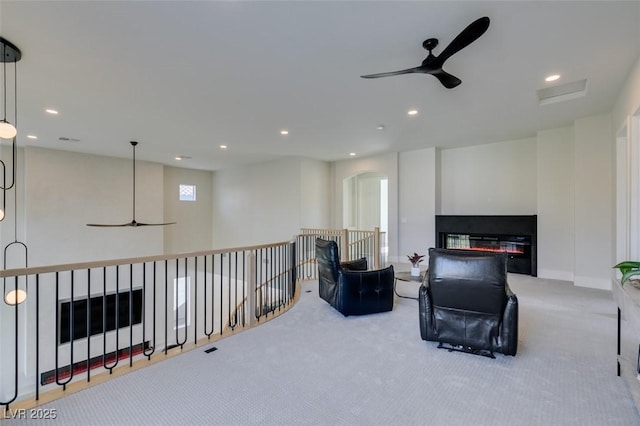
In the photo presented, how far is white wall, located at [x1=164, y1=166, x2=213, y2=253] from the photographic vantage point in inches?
384

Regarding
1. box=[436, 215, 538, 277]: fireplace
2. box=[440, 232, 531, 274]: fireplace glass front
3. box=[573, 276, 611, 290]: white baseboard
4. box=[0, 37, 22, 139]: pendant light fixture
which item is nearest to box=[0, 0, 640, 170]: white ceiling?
box=[0, 37, 22, 139]: pendant light fixture

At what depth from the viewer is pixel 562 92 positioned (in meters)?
4.27

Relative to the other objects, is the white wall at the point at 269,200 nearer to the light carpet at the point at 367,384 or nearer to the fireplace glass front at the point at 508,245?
the fireplace glass front at the point at 508,245

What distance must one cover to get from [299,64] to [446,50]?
1524mm

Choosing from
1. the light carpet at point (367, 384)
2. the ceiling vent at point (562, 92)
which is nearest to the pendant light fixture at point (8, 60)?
the light carpet at point (367, 384)

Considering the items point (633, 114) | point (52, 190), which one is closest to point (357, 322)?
point (633, 114)

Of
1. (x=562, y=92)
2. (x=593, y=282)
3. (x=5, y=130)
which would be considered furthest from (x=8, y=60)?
→ (x=593, y=282)

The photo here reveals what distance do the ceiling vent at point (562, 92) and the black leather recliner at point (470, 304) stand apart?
3.04 meters

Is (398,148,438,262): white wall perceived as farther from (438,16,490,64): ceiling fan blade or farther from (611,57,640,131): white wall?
(438,16,490,64): ceiling fan blade

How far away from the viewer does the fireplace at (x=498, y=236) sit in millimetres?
6148

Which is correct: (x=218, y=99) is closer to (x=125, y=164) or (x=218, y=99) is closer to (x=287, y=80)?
(x=287, y=80)

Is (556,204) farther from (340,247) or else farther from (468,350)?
(468,350)

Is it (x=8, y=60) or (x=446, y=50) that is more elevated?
(x=8, y=60)

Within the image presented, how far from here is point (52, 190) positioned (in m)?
7.10
